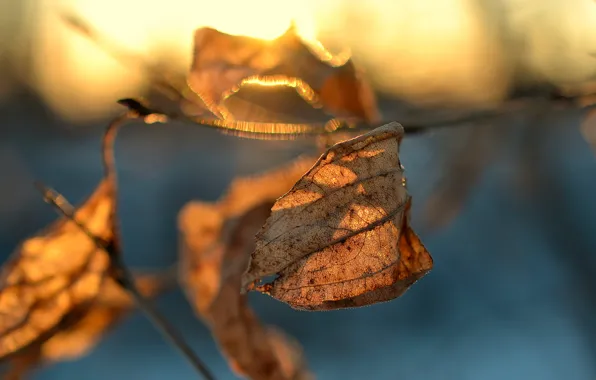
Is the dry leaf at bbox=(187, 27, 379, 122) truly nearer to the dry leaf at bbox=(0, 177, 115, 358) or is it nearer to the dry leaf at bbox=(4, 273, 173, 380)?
the dry leaf at bbox=(0, 177, 115, 358)

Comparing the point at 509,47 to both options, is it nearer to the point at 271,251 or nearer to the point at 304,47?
the point at 304,47

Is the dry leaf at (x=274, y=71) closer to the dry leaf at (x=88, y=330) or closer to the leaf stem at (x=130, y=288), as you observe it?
the leaf stem at (x=130, y=288)

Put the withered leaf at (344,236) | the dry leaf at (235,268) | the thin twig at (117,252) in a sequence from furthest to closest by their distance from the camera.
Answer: the dry leaf at (235,268) < the thin twig at (117,252) < the withered leaf at (344,236)

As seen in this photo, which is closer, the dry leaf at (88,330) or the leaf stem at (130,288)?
the leaf stem at (130,288)

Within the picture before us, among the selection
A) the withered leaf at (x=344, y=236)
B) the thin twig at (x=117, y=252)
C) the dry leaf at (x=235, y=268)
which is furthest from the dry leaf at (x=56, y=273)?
the withered leaf at (x=344, y=236)

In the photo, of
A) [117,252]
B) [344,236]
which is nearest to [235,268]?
[117,252]

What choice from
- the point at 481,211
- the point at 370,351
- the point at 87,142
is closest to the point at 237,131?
the point at 370,351

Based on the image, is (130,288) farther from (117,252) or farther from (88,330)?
(88,330)
